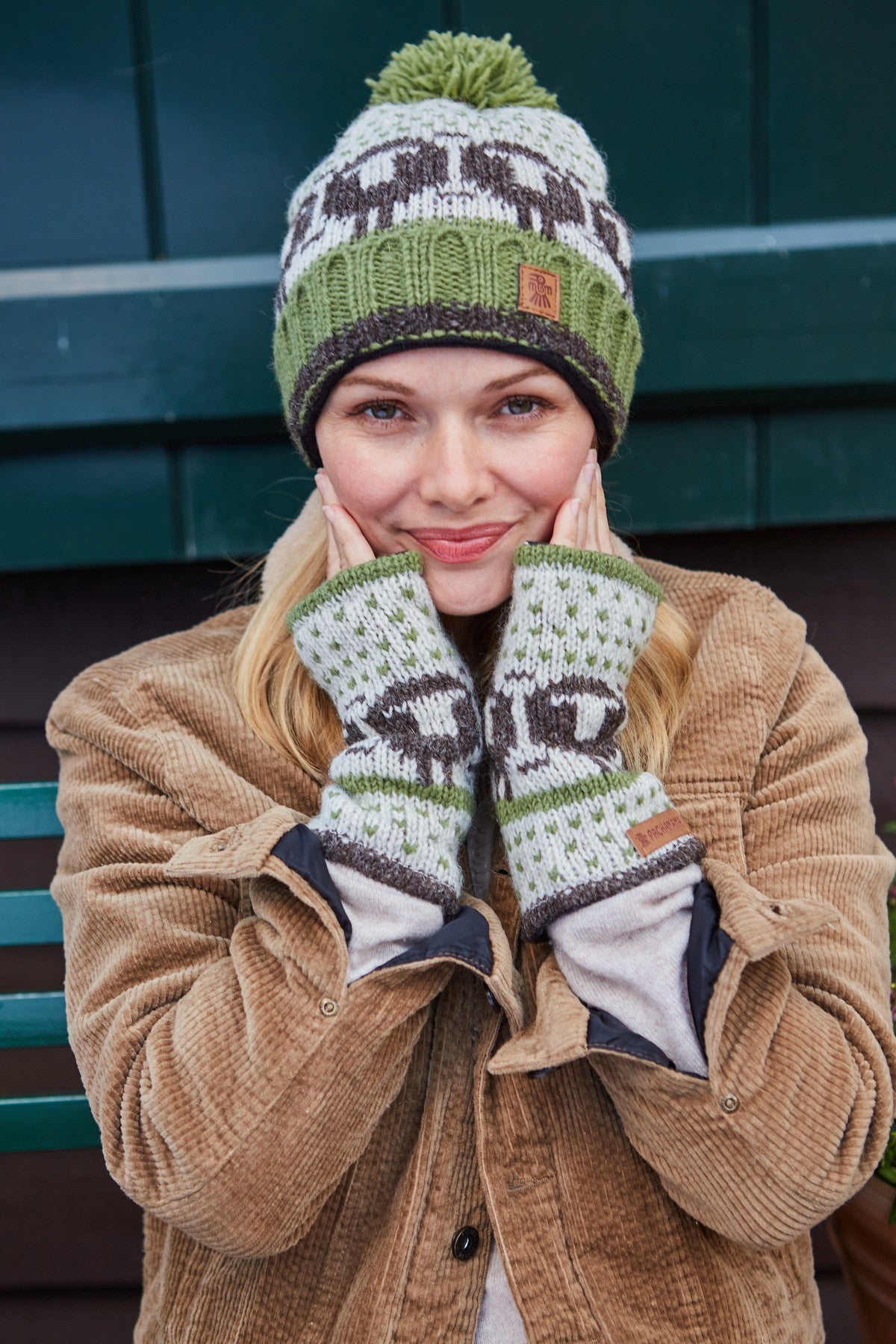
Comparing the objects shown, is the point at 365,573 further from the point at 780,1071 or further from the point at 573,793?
the point at 780,1071

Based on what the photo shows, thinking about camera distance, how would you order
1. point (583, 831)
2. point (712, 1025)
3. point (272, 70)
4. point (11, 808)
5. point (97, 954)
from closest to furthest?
point (712, 1025) → point (583, 831) → point (97, 954) → point (11, 808) → point (272, 70)

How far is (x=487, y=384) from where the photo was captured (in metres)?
1.51

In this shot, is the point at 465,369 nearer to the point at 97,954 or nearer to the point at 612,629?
the point at 612,629

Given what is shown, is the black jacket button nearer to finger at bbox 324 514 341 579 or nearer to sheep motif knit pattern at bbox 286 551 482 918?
sheep motif knit pattern at bbox 286 551 482 918

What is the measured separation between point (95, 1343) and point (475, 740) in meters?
1.86

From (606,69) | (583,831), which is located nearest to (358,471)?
(583,831)

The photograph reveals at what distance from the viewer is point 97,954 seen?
1519mm

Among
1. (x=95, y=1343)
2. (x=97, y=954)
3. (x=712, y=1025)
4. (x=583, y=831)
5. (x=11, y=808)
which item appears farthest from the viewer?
(x=95, y=1343)

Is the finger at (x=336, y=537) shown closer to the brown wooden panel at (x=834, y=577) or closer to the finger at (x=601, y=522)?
the finger at (x=601, y=522)

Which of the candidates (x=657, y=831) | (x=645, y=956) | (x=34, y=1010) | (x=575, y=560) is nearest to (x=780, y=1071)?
(x=645, y=956)

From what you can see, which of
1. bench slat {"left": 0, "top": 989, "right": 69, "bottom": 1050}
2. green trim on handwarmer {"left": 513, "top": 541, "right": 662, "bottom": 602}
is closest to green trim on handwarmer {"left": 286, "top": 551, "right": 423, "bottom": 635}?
green trim on handwarmer {"left": 513, "top": 541, "right": 662, "bottom": 602}

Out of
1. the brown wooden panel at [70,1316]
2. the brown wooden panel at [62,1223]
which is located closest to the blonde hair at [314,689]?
the brown wooden panel at [62,1223]

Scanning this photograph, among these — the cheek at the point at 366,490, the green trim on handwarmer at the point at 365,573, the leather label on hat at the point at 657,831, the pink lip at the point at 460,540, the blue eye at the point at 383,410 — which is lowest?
the leather label on hat at the point at 657,831

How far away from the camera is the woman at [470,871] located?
1.35m
